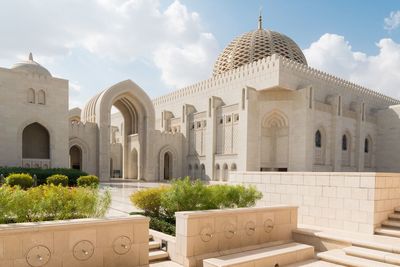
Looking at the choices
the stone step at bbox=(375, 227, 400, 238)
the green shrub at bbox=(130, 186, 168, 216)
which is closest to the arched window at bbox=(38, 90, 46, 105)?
the green shrub at bbox=(130, 186, 168, 216)

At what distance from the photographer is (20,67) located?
2422 centimetres

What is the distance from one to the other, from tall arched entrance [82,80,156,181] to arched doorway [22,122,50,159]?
417cm

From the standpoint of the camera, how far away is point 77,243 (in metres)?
4.23

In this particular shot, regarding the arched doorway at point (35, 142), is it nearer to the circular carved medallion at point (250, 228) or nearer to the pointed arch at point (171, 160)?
the pointed arch at point (171, 160)

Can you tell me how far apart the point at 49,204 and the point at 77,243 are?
41.0 inches

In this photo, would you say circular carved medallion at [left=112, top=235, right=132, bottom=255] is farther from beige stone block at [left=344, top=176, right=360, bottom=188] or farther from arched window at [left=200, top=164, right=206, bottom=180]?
arched window at [left=200, top=164, right=206, bottom=180]

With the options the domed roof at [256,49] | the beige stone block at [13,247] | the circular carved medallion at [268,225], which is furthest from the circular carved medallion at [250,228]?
the domed roof at [256,49]

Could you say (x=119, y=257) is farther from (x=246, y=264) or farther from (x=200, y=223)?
(x=246, y=264)

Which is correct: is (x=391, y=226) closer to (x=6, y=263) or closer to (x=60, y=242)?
(x=60, y=242)

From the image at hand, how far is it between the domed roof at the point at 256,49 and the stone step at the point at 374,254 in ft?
87.8

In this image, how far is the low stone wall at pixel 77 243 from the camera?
3.81m

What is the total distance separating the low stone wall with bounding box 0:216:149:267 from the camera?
150 inches

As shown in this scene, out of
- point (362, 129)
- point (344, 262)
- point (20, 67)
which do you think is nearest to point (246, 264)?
point (344, 262)

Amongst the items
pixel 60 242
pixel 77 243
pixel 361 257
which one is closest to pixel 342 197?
pixel 361 257
